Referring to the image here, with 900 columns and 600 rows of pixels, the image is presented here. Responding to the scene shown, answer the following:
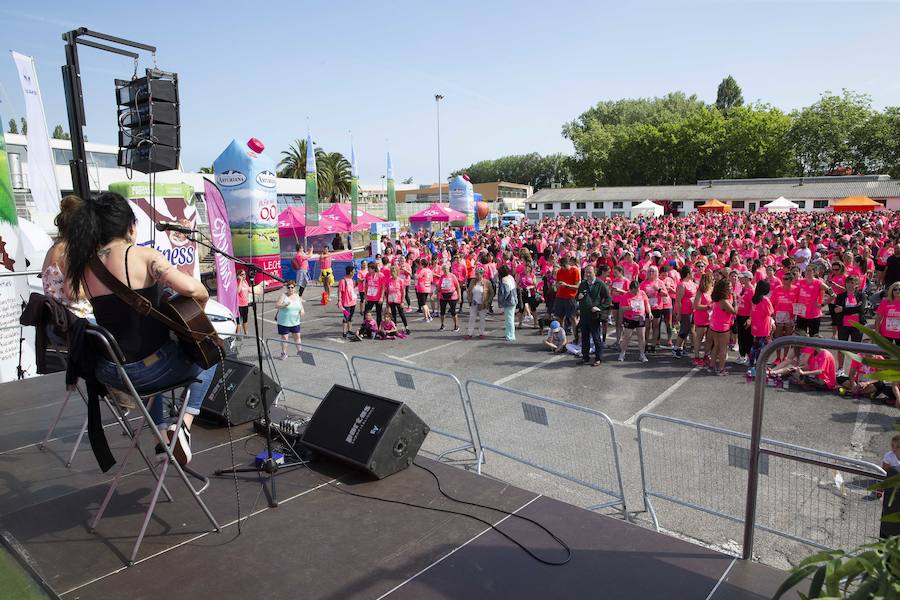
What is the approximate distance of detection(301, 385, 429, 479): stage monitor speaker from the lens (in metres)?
4.05

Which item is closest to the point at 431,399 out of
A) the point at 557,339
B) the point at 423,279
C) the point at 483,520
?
the point at 557,339

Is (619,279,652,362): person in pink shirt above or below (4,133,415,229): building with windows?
below

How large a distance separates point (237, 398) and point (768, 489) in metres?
4.83

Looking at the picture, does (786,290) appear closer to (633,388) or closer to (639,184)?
(633,388)

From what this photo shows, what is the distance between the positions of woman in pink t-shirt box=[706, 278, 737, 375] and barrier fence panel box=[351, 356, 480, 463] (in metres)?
4.47

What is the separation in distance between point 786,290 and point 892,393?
7.18ft

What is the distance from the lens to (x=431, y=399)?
8125 mm

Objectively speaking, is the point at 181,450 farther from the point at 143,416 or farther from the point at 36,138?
the point at 36,138

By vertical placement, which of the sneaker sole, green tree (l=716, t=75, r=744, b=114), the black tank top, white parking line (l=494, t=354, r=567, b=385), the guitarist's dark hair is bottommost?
white parking line (l=494, t=354, r=567, b=385)

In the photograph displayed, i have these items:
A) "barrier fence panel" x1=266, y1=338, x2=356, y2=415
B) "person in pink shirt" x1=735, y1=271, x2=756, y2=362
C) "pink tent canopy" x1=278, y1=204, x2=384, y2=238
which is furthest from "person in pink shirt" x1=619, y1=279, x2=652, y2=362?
"pink tent canopy" x1=278, y1=204, x2=384, y2=238

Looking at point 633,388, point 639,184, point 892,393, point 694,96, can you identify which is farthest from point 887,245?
point 694,96

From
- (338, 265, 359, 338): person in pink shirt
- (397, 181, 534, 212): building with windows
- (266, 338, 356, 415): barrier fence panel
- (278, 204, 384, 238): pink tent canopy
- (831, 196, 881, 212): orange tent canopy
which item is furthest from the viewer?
(397, 181, 534, 212): building with windows

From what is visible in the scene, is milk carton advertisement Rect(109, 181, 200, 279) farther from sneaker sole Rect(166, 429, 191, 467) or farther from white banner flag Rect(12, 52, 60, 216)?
sneaker sole Rect(166, 429, 191, 467)

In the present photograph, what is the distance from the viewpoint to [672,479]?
5.31m
